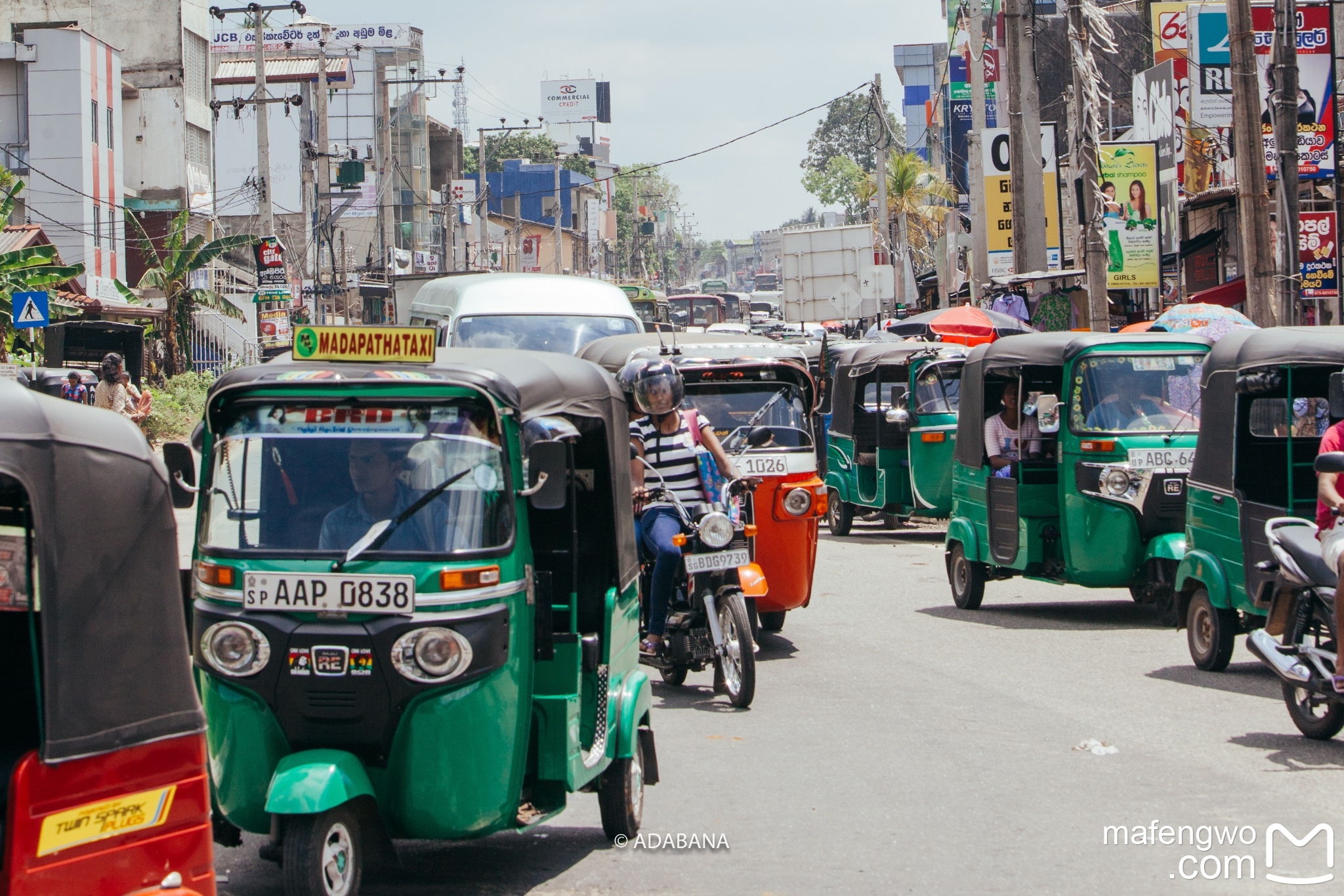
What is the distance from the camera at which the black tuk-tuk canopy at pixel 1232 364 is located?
902cm

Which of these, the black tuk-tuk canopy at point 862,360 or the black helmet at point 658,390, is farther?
the black tuk-tuk canopy at point 862,360

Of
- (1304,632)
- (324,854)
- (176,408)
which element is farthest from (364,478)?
(176,408)

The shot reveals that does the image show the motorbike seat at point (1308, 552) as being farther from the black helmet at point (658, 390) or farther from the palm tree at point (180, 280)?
the palm tree at point (180, 280)

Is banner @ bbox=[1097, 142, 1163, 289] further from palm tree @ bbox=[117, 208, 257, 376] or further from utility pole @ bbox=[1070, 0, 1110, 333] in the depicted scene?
palm tree @ bbox=[117, 208, 257, 376]

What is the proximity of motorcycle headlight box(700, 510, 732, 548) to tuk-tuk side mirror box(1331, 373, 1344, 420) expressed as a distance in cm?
341

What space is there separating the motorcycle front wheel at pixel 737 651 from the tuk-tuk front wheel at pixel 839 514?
36.1 feet

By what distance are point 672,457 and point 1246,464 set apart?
12.7ft

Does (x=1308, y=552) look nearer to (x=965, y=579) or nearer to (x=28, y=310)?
(x=965, y=579)

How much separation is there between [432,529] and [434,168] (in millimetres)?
88926

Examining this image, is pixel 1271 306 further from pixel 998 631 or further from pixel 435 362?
pixel 435 362

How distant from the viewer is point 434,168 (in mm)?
91750

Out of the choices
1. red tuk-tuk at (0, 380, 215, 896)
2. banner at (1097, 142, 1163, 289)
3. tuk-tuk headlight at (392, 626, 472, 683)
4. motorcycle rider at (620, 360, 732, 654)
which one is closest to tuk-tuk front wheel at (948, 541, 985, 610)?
motorcycle rider at (620, 360, 732, 654)

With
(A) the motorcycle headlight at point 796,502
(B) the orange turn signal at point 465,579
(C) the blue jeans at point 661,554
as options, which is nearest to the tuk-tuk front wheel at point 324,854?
(B) the orange turn signal at point 465,579

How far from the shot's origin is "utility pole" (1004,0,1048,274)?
24.6m
